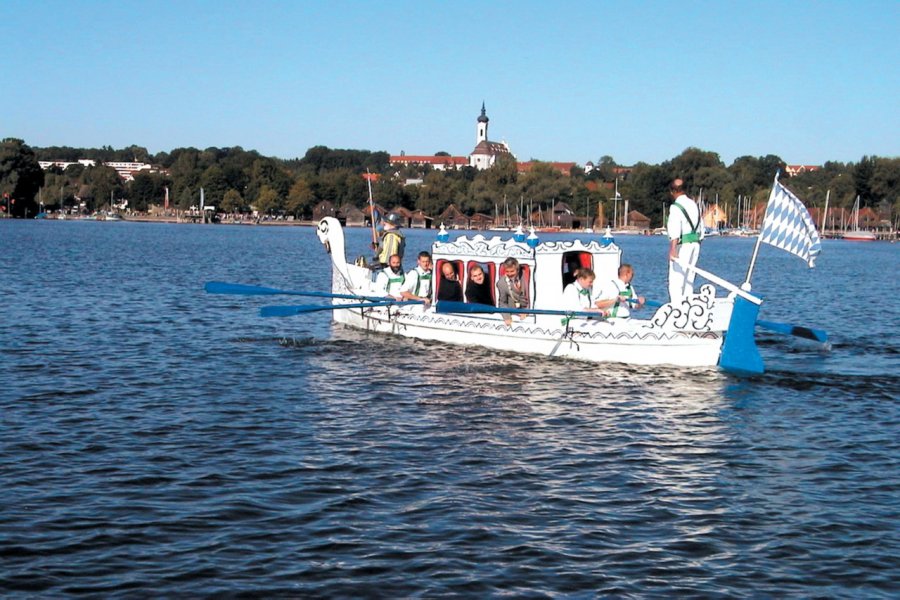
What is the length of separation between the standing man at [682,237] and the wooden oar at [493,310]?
1.71m

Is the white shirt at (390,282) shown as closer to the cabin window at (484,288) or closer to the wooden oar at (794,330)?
the cabin window at (484,288)

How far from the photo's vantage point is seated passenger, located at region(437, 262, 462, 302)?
23688 mm

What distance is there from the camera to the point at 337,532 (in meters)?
11.0

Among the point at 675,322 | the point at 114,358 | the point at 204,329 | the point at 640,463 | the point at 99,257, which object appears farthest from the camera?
the point at 99,257

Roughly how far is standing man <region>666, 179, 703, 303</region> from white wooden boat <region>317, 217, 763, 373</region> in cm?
54

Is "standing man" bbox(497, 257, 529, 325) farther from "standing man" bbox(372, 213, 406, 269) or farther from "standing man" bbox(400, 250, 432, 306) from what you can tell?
"standing man" bbox(372, 213, 406, 269)

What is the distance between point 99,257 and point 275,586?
59004 mm

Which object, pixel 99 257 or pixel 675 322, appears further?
pixel 99 257

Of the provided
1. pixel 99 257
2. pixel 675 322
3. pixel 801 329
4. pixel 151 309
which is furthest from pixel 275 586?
pixel 99 257

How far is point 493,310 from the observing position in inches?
853

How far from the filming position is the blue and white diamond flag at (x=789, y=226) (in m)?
19.3

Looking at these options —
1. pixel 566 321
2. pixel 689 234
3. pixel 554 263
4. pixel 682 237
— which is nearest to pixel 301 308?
pixel 554 263

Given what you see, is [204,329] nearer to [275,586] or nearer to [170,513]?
[170,513]

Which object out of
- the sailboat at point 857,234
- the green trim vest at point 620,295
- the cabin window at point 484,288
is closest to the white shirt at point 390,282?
the cabin window at point 484,288
